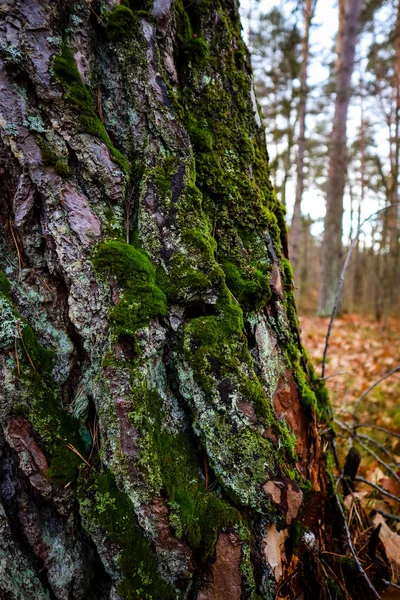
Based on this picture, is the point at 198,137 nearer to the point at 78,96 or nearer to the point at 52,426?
the point at 78,96

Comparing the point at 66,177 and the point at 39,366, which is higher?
the point at 66,177

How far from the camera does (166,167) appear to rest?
4.66 feet

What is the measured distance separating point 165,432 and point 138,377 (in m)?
0.25

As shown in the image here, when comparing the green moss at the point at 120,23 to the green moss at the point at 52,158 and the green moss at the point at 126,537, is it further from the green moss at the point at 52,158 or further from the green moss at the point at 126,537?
the green moss at the point at 126,537

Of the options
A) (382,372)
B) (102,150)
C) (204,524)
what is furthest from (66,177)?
(382,372)

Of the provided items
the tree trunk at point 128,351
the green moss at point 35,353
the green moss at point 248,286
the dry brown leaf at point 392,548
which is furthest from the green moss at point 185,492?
the dry brown leaf at point 392,548

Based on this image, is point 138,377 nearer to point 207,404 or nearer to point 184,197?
point 207,404

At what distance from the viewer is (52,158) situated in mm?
1260

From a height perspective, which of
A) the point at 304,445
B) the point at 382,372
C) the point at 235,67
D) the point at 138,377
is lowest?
the point at 382,372

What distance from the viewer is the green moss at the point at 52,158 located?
1.26 meters

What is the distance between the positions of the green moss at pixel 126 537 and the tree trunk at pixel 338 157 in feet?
33.4

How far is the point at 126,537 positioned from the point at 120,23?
2040 millimetres

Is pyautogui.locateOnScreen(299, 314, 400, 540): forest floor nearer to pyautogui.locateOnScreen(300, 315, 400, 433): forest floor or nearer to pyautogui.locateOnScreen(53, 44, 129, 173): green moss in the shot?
pyautogui.locateOnScreen(300, 315, 400, 433): forest floor

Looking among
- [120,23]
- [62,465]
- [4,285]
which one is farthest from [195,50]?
[62,465]
